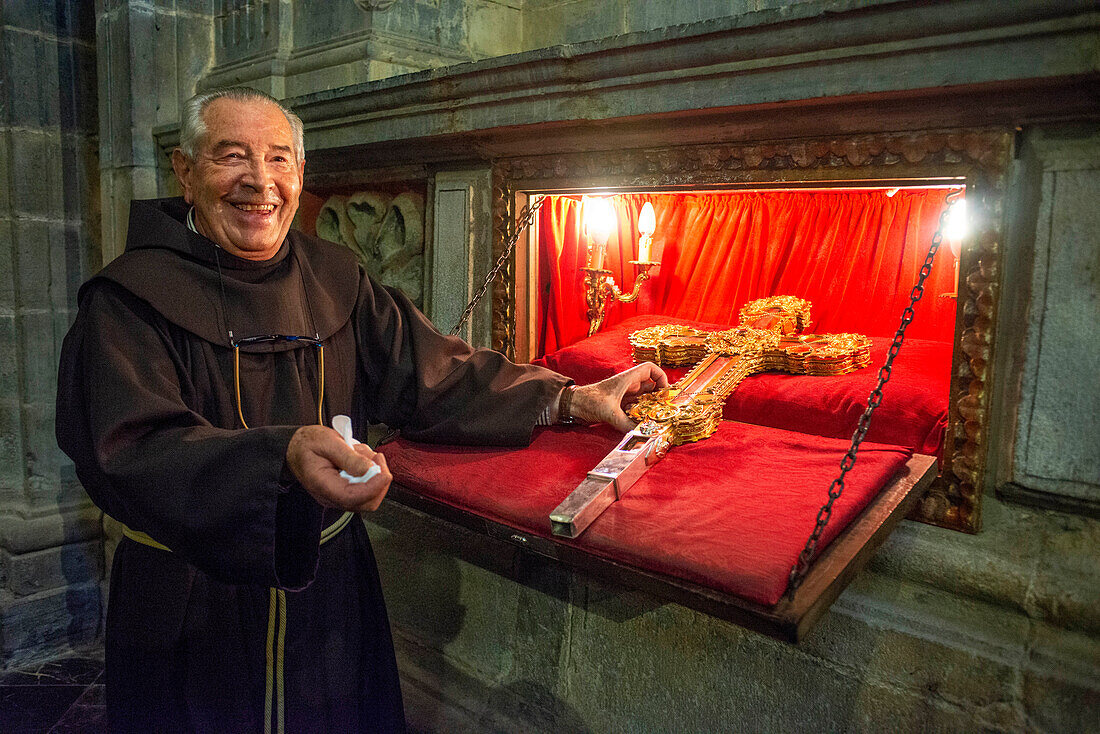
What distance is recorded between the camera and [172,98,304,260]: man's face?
207cm

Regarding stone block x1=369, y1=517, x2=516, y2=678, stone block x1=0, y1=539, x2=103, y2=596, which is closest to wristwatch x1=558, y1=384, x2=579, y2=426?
stone block x1=369, y1=517, x2=516, y2=678

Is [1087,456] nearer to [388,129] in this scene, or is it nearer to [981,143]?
[981,143]

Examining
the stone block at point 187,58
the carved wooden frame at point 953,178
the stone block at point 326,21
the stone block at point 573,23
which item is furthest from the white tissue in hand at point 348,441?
the stone block at point 187,58

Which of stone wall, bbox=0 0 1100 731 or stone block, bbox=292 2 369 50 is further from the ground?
stone block, bbox=292 2 369 50

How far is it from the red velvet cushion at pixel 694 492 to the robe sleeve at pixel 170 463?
0.40 metres

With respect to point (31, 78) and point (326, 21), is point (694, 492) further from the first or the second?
point (31, 78)

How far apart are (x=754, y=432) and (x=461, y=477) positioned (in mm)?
754

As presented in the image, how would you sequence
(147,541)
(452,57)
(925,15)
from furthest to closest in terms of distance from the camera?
(452,57)
(147,541)
(925,15)

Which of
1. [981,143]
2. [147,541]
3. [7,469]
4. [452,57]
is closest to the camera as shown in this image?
[981,143]

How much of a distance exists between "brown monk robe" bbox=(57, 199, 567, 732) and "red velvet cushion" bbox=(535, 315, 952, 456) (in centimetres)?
57

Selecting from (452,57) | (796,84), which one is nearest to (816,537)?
(796,84)

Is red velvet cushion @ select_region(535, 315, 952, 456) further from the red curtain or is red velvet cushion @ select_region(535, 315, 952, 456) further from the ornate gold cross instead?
the red curtain

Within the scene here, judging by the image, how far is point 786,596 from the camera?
1.37 m

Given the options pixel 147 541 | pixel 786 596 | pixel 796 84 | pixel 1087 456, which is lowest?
pixel 147 541
